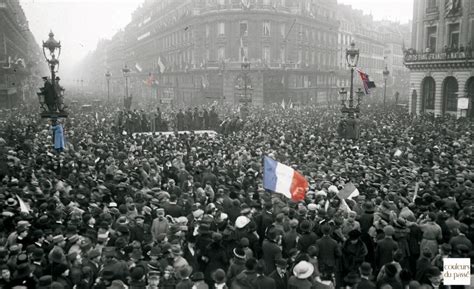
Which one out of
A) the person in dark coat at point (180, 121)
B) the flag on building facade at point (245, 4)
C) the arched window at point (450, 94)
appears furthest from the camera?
the flag on building facade at point (245, 4)

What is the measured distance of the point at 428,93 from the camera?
46.7 meters

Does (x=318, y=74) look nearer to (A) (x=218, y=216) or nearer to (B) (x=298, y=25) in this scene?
(B) (x=298, y=25)

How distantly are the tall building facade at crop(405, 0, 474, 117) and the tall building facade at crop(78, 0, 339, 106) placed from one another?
56.8 feet

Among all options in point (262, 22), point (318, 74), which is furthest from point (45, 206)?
point (318, 74)

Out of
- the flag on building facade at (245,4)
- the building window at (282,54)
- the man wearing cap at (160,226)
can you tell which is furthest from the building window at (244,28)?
the man wearing cap at (160,226)

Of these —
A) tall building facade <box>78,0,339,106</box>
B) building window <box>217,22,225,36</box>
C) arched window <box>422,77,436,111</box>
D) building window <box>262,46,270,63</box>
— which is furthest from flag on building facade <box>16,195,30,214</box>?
building window <box>217,22,225,36</box>

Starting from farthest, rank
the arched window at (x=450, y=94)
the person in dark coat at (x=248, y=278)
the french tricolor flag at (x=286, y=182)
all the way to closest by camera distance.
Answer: the arched window at (x=450, y=94) < the french tricolor flag at (x=286, y=182) < the person in dark coat at (x=248, y=278)

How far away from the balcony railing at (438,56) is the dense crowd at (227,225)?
27.2m

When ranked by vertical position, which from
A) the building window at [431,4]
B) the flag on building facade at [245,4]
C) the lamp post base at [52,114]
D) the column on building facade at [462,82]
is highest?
the flag on building facade at [245,4]

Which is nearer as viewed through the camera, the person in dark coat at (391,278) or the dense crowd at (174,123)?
the person in dark coat at (391,278)

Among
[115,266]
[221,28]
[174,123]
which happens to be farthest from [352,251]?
[221,28]

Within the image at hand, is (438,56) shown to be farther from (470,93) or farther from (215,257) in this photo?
(215,257)

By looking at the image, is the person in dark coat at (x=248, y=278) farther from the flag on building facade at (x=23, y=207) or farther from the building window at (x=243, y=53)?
the building window at (x=243, y=53)

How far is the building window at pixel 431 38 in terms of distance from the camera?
46.0m
